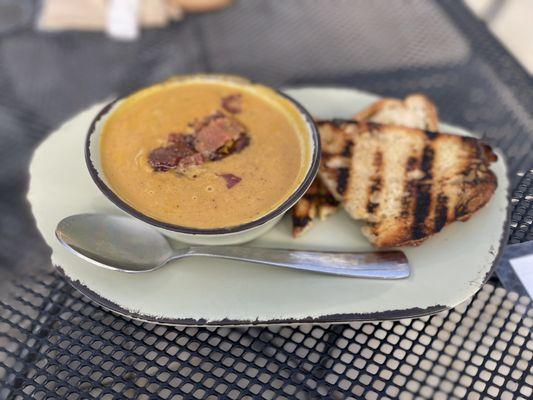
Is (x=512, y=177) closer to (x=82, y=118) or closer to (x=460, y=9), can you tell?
(x=460, y=9)

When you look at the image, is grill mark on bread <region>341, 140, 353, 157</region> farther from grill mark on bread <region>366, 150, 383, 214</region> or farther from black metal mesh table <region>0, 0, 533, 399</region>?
black metal mesh table <region>0, 0, 533, 399</region>

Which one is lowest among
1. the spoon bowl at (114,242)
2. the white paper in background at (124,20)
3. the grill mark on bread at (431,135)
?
the white paper in background at (124,20)

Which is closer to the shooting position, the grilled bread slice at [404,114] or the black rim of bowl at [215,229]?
the black rim of bowl at [215,229]

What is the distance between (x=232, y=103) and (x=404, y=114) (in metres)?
0.59

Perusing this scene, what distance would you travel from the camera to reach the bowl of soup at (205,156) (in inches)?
50.4

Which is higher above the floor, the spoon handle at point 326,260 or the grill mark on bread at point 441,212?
the grill mark on bread at point 441,212

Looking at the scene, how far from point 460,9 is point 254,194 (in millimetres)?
1421

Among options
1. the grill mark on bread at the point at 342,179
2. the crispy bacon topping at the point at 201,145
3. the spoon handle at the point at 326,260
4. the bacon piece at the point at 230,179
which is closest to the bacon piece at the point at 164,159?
the crispy bacon topping at the point at 201,145

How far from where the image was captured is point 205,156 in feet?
4.61

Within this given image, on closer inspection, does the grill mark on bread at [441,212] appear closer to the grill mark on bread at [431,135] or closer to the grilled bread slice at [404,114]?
the grill mark on bread at [431,135]

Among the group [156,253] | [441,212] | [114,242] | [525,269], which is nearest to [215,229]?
[156,253]

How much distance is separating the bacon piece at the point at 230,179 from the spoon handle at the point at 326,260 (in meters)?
0.17

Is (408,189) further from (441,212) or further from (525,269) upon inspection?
(525,269)

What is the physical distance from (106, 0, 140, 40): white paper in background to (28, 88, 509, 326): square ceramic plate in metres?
1.29
